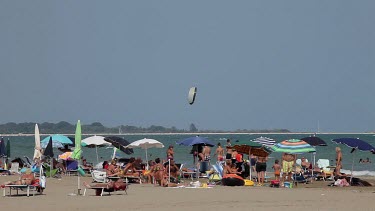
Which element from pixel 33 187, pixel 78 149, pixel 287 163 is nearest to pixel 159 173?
pixel 287 163

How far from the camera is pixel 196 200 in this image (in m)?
15.3

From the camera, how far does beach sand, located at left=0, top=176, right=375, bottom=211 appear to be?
13891mm

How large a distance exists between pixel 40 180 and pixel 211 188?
4571 mm

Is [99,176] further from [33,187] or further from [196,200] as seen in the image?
[196,200]

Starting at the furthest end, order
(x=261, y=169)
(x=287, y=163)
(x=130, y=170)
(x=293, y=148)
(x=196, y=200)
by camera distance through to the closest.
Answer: (x=130, y=170) → (x=261, y=169) → (x=287, y=163) → (x=293, y=148) → (x=196, y=200)

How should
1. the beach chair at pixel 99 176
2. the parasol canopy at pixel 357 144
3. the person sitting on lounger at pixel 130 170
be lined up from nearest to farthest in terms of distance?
the beach chair at pixel 99 176 → the parasol canopy at pixel 357 144 → the person sitting on lounger at pixel 130 170

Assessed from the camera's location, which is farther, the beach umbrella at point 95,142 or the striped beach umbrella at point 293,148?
the beach umbrella at point 95,142

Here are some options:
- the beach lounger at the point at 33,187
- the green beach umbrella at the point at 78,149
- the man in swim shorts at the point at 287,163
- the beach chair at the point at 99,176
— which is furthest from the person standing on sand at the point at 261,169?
the beach lounger at the point at 33,187

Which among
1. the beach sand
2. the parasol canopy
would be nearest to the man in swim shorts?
the parasol canopy

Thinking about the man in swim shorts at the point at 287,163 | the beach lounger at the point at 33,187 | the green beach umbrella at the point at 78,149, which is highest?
Answer: the green beach umbrella at the point at 78,149

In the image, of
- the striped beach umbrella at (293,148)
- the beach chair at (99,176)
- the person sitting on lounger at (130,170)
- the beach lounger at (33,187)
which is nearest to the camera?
the beach lounger at (33,187)

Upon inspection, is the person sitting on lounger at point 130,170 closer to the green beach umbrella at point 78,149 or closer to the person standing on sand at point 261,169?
the person standing on sand at point 261,169

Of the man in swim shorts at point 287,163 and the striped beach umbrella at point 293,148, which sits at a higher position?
the striped beach umbrella at point 293,148

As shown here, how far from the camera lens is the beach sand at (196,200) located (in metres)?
13.9
